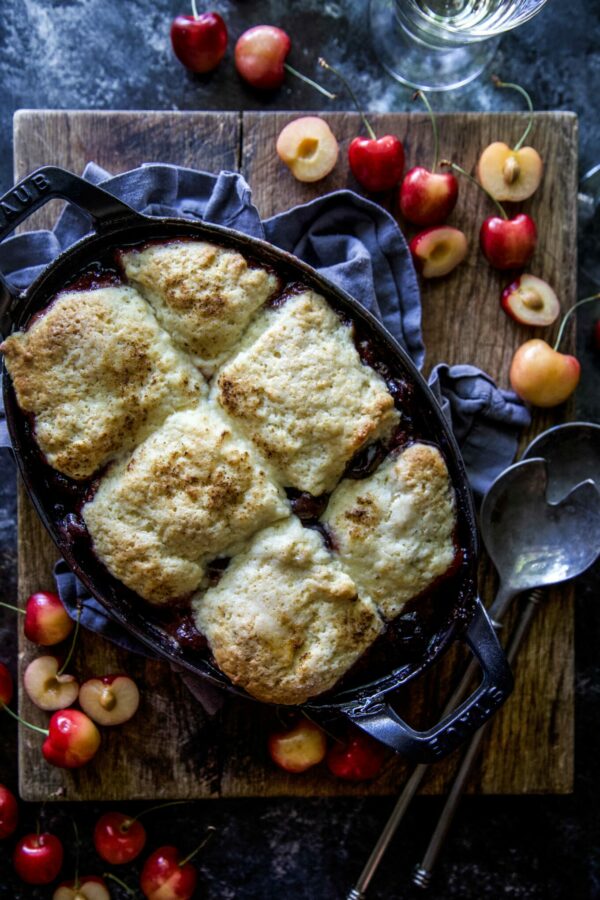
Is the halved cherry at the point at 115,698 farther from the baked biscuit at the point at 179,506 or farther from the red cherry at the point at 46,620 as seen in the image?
the baked biscuit at the point at 179,506

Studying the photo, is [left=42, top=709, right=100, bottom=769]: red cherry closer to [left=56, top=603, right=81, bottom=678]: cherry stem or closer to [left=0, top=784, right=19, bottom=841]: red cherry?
[left=56, top=603, right=81, bottom=678]: cherry stem

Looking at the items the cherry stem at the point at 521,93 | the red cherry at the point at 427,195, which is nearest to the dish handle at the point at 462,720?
the red cherry at the point at 427,195

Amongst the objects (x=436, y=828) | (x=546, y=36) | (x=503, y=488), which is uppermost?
(x=546, y=36)

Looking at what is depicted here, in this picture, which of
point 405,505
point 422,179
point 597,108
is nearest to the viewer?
point 405,505

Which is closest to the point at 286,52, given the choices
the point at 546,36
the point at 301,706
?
the point at 546,36

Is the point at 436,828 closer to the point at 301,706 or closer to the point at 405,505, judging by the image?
the point at 301,706
